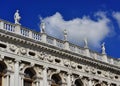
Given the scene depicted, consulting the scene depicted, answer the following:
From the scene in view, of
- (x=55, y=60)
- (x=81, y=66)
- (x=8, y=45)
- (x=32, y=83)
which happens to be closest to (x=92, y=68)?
(x=81, y=66)

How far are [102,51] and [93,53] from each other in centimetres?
184

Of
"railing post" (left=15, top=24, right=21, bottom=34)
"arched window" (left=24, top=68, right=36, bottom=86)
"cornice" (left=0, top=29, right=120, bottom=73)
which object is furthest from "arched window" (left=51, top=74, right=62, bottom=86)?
"railing post" (left=15, top=24, right=21, bottom=34)

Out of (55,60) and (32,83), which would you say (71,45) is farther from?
(32,83)

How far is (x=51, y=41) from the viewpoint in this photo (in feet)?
110

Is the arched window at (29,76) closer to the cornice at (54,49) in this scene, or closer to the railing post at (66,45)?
the cornice at (54,49)

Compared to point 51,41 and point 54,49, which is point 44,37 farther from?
point 54,49

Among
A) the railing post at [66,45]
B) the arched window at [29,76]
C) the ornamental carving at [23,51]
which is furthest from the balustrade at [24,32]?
the railing post at [66,45]

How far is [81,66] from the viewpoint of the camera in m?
34.9

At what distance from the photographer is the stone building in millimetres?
29875

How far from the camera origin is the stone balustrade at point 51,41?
30.9 metres

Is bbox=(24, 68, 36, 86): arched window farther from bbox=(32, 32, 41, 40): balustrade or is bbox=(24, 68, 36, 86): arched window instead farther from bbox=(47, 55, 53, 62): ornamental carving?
bbox=(32, 32, 41, 40): balustrade

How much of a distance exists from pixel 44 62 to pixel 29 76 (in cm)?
163

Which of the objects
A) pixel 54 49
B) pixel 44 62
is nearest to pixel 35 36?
pixel 54 49

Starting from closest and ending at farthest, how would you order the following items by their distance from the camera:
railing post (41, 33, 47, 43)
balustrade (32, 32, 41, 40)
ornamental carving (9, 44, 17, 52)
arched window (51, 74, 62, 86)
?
ornamental carving (9, 44, 17, 52), balustrade (32, 32, 41, 40), railing post (41, 33, 47, 43), arched window (51, 74, 62, 86)
